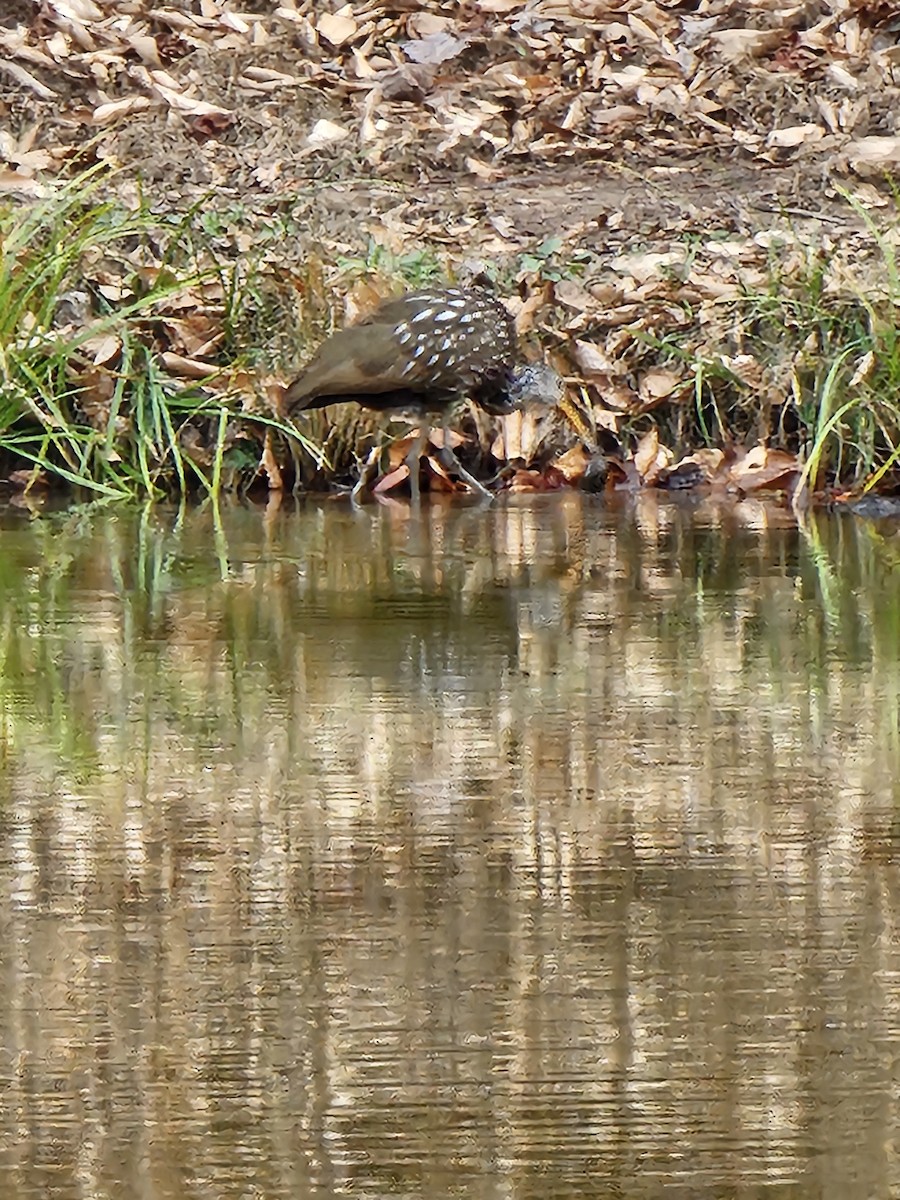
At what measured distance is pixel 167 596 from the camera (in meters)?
4.78

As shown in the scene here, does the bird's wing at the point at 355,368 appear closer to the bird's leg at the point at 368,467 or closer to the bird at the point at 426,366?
the bird at the point at 426,366

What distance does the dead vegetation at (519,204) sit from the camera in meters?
7.42

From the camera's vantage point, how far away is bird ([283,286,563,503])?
6762 mm

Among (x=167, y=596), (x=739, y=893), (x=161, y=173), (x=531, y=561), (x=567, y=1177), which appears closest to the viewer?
(x=567, y=1177)

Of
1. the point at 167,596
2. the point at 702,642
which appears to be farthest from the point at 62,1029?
the point at 167,596

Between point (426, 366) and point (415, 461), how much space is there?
0.56m

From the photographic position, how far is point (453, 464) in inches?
293

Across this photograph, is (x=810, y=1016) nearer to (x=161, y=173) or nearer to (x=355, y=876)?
(x=355, y=876)

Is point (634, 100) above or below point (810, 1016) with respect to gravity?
above

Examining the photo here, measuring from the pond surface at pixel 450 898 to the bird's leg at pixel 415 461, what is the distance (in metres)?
2.61

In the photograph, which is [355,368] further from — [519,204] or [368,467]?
[519,204]

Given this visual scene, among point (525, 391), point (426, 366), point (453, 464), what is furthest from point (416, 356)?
point (453, 464)

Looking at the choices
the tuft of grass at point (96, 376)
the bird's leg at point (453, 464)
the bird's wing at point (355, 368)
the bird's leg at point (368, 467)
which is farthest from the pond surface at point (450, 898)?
the bird's leg at point (368, 467)

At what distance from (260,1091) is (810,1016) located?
0.51 meters
